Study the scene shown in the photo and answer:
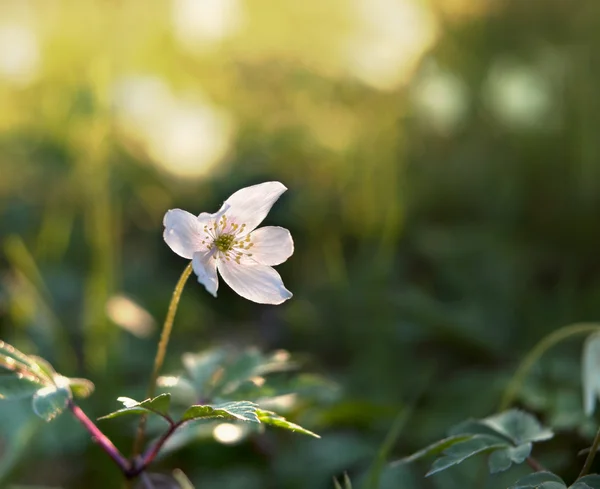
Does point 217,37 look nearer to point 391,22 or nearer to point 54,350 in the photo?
point 391,22

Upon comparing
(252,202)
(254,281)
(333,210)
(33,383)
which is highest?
(252,202)

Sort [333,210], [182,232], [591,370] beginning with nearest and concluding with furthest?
[182,232] < [591,370] < [333,210]

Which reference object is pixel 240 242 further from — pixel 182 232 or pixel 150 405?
pixel 150 405

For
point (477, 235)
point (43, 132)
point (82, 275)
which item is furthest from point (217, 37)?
point (477, 235)

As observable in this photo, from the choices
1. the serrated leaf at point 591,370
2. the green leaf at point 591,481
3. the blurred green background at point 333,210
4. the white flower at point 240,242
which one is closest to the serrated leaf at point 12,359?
the white flower at point 240,242

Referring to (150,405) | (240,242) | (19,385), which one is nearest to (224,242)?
(240,242)

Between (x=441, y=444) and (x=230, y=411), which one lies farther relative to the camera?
(x=441, y=444)
